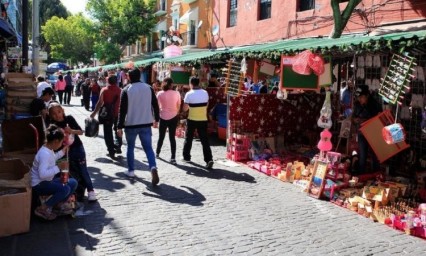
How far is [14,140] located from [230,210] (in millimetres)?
3283

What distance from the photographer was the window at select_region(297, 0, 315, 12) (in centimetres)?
1549

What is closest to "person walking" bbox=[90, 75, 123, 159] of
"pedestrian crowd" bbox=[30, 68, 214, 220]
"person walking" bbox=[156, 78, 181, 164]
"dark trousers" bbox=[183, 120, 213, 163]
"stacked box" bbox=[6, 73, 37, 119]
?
"pedestrian crowd" bbox=[30, 68, 214, 220]

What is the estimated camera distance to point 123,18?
3281 centimetres

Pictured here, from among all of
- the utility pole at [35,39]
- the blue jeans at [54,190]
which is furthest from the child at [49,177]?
the utility pole at [35,39]

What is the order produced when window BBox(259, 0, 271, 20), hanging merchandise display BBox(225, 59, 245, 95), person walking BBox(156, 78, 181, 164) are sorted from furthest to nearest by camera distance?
1. window BBox(259, 0, 271, 20)
2. hanging merchandise display BBox(225, 59, 245, 95)
3. person walking BBox(156, 78, 181, 164)

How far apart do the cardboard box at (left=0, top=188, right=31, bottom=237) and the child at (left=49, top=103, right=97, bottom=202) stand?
111 centimetres

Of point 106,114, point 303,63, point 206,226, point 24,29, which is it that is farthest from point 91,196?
point 24,29

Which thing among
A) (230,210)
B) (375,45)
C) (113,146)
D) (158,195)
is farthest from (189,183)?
(375,45)

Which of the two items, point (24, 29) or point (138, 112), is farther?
point (24, 29)

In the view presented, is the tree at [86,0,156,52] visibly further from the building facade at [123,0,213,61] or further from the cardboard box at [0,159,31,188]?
the cardboard box at [0,159,31,188]

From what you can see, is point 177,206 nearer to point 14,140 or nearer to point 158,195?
point 158,195

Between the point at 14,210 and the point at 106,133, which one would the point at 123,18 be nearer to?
the point at 106,133

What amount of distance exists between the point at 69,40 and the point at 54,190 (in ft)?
149

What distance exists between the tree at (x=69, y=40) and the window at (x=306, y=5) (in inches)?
1366
